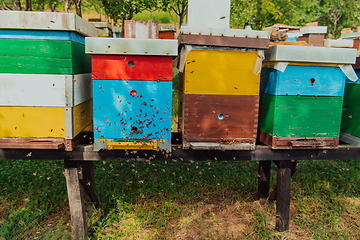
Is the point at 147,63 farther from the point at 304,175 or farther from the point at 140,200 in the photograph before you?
the point at 304,175

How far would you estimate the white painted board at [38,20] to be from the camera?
1.99 meters

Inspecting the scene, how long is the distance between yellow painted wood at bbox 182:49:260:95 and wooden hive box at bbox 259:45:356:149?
26 cm

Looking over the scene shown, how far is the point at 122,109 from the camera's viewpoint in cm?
215

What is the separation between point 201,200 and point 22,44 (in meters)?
3.08

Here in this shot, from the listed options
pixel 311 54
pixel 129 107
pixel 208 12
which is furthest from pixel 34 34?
pixel 311 54

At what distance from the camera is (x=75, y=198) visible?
8.53ft

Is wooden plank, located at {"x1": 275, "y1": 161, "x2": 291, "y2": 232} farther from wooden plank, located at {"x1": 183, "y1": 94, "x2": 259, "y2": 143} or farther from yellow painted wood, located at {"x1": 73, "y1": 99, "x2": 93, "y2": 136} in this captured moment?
yellow painted wood, located at {"x1": 73, "y1": 99, "x2": 93, "y2": 136}

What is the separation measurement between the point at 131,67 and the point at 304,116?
1.68m

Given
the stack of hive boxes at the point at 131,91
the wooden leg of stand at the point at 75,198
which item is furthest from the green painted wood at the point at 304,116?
the wooden leg of stand at the point at 75,198

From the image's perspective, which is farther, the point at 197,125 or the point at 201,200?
the point at 201,200

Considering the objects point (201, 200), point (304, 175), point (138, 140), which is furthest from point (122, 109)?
point (304, 175)

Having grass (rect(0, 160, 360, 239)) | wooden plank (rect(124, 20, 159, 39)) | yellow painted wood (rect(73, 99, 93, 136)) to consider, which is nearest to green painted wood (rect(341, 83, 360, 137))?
grass (rect(0, 160, 360, 239))

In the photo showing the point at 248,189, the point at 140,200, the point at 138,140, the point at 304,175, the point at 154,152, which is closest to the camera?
the point at 138,140

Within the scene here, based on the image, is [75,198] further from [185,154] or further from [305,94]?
[305,94]
